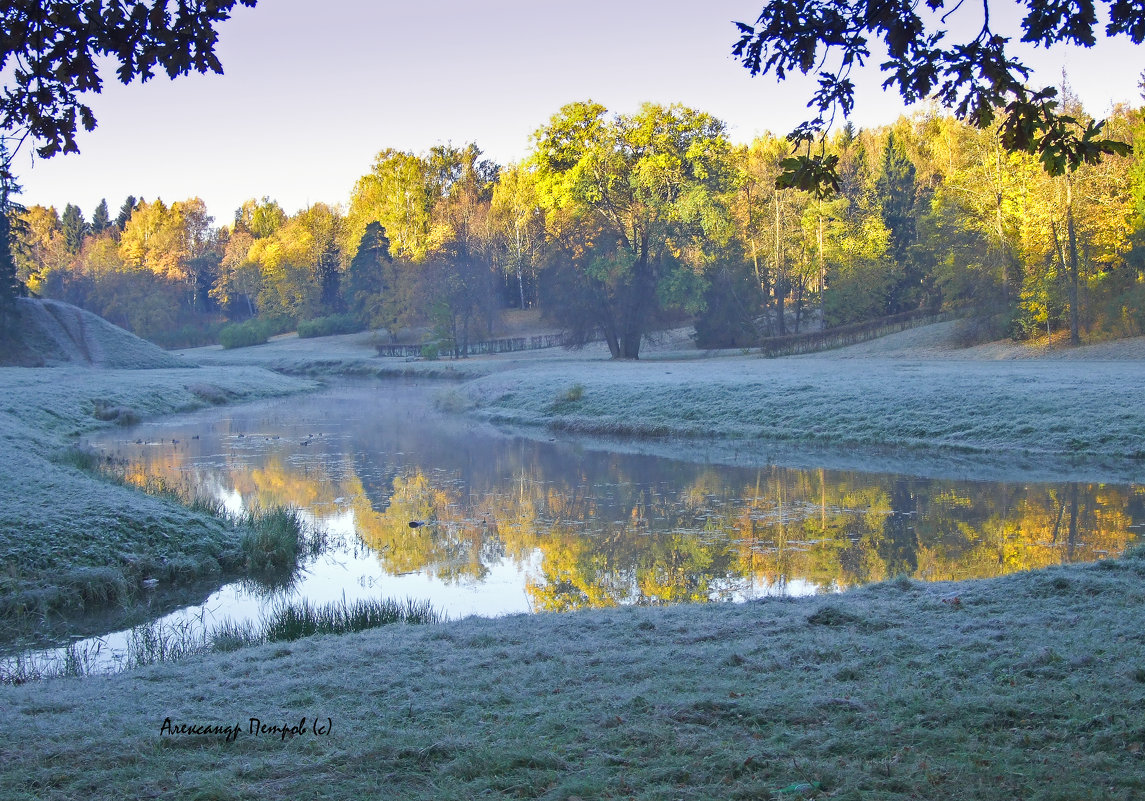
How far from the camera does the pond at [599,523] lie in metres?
10.1

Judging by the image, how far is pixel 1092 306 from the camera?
3919 centimetres

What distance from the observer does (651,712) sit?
469 centimetres

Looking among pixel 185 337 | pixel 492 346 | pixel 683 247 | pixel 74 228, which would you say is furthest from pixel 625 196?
pixel 74 228

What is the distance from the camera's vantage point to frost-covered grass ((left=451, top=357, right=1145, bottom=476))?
19.5 m

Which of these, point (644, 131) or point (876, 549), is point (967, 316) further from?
point (876, 549)

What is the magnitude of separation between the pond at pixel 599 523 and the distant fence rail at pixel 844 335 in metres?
25.0

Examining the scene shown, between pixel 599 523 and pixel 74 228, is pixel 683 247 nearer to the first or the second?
pixel 599 523

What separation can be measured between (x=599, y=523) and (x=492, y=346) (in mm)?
45958

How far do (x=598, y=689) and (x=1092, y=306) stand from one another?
4045 cm

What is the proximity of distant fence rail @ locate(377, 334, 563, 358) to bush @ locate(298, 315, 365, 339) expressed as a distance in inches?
545

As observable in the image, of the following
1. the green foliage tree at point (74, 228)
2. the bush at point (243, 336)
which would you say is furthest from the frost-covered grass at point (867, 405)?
the green foliage tree at point (74, 228)

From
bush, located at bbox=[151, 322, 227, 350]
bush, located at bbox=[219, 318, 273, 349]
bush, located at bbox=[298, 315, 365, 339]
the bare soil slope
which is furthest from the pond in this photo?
bush, located at bbox=[151, 322, 227, 350]

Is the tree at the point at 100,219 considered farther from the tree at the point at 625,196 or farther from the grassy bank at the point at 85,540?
the grassy bank at the point at 85,540

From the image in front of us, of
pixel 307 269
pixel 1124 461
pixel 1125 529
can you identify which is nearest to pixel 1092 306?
pixel 1124 461
